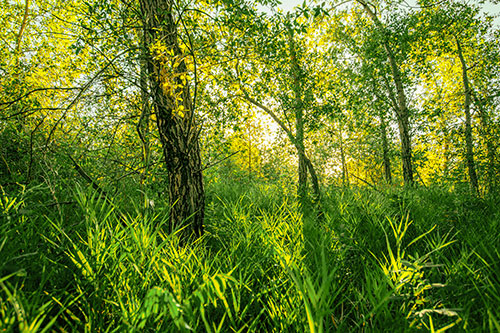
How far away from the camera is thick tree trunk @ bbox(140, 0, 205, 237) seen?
84.4 inches

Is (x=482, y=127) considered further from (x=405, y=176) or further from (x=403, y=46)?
(x=403, y=46)

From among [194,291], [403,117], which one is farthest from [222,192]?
[403,117]

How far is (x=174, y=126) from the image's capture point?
88.7 inches

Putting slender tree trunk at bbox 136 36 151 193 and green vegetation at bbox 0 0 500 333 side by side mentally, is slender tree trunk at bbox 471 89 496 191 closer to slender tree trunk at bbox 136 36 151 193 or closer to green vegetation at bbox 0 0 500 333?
green vegetation at bbox 0 0 500 333

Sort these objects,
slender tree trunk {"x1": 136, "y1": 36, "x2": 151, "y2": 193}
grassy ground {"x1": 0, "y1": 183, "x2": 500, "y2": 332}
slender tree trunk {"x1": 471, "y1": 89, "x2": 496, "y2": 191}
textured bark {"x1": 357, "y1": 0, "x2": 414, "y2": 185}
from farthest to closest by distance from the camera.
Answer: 1. textured bark {"x1": 357, "y1": 0, "x2": 414, "y2": 185}
2. slender tree trunk {"x1": 471, "y1": 89, "x2": 496, "y2": 191}
3. slender tree trunk {"x1": 136, "y1": 36, "x2": 151, "y2": 193}
4. grassy ground {"x1": 0, "y1": 183, "x2": 500, "y2": 332}

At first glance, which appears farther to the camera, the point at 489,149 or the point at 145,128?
the point at 489,149

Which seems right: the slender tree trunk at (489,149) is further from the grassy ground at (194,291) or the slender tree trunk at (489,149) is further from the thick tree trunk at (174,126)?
the thick tree trunk at (174,126)

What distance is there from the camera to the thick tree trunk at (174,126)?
7.04 ft

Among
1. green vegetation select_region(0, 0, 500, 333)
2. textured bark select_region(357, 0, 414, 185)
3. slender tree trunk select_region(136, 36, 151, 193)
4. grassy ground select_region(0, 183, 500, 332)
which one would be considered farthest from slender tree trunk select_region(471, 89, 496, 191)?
slender tree trunk select_region(136, 36, 151, 193)

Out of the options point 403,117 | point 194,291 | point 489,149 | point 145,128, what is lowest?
point 194,291

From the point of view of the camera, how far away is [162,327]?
95cm

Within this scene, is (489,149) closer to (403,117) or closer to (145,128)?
(403,117)

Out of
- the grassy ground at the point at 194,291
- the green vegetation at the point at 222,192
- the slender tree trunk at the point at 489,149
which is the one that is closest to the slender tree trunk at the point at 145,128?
the green vegetation at the point at 222,192

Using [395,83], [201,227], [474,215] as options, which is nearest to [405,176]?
[395,83]
